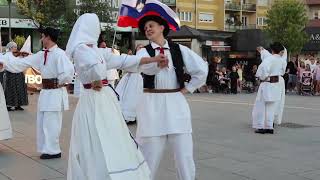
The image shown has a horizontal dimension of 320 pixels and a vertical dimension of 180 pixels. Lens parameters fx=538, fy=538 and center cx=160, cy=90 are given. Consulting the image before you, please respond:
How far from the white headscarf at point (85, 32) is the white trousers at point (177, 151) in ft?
3.82

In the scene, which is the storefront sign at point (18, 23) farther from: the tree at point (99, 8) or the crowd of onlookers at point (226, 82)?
the crowd of onlookers at point (226, 82)

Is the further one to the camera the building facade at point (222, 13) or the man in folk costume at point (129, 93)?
the building facade at point (222, 13)

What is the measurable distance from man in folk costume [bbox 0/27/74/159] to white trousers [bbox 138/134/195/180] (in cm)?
271

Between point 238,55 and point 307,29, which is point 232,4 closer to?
point 307,29

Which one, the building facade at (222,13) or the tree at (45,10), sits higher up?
the building facade at (222,13)

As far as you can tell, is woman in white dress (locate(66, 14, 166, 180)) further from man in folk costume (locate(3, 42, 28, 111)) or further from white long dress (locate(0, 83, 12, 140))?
man in folk costume (locate(3, 42, 28, 111))

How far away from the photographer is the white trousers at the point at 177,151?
551 cm

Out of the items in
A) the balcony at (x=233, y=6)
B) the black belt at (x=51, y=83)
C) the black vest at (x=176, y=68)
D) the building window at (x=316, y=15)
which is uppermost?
the balcony at (x=233, y=6)

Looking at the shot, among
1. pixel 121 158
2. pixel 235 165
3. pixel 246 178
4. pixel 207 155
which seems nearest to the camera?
pixel 121 158

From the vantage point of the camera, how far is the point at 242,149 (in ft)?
29.7

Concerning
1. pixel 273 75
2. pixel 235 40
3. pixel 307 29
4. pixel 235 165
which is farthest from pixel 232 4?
pixel 235 165

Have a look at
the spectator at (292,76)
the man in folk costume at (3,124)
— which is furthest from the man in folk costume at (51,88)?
the spectator at (292,76)

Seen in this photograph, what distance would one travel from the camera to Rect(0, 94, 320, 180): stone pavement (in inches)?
279

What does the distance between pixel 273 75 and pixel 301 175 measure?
4.60 metres
